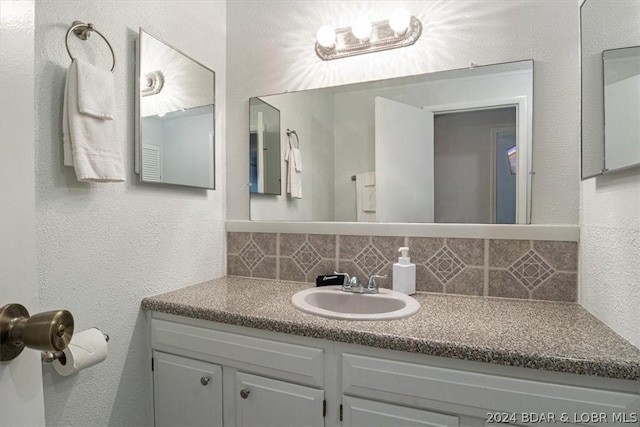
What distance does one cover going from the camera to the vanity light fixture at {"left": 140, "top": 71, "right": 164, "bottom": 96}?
1.25 metres

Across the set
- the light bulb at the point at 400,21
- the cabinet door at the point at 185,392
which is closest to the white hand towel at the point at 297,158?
the light bulb at the point at 400,21

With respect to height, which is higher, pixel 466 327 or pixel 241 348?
pixel 466 327

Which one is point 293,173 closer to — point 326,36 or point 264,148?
point 264,148

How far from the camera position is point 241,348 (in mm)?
1104

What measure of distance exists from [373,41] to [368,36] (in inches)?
1.2

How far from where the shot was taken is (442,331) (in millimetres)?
930

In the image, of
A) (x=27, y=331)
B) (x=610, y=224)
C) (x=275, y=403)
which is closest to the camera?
(x=27, y=331)

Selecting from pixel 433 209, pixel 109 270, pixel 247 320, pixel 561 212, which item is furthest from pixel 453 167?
pixel 109 270

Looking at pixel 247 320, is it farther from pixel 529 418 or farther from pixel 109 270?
pixel 529 418

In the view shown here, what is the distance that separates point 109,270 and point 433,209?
124cm

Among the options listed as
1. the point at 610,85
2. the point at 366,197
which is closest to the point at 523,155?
the point at 610,85

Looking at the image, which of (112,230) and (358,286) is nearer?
(112,230)

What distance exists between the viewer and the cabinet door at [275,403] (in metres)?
1.01

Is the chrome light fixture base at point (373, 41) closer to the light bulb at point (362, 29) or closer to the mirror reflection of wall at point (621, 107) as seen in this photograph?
the light bulb at point (362, 29)
